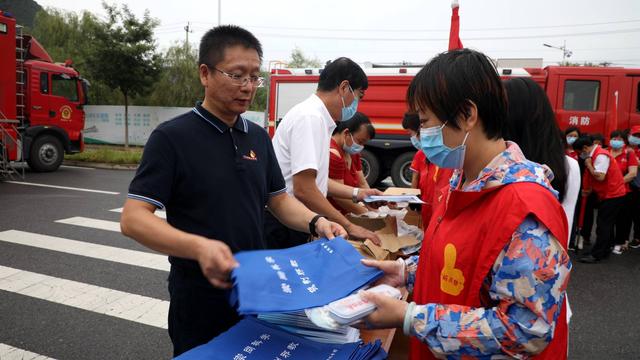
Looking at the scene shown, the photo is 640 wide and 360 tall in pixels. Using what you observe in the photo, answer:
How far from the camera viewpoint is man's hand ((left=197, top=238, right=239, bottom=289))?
1138mm

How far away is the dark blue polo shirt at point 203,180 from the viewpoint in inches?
59.6

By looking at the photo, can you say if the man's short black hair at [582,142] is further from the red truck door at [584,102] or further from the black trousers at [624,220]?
the red truck door at [584,102]

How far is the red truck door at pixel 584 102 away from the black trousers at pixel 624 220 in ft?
7.90

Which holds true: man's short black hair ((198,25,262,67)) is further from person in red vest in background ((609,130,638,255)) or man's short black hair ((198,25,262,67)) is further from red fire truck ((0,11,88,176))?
red fire truck ((0,11,88,176))

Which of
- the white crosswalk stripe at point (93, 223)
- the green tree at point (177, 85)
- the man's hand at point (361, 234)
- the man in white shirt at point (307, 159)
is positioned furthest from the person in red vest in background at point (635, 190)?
the green tree at point (177, 85)

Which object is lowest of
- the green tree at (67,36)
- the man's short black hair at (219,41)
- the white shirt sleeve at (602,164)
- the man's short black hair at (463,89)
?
the white shirt sleeve at (602,164)

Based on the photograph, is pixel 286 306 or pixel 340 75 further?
pixel 340 75

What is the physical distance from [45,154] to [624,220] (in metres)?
13.1

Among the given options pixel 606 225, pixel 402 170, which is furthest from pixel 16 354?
pixel 402 170

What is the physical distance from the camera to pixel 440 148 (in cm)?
127

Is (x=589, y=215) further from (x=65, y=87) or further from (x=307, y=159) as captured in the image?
(x=65, y=87)

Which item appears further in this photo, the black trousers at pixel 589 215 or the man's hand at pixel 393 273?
the black trousers at pixel 589 215

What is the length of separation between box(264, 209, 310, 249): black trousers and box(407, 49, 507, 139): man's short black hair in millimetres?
1405

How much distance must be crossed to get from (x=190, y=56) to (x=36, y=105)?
40.3 ft
